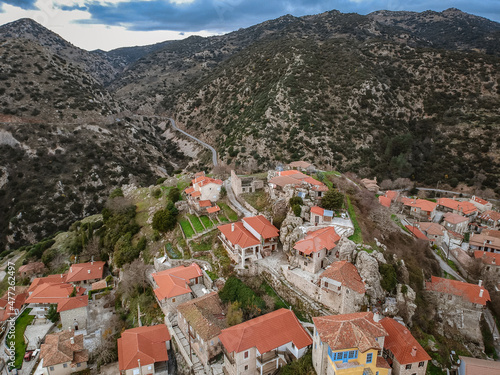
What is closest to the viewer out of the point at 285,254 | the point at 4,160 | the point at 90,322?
the point at 285,254

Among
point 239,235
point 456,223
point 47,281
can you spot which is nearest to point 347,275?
point 239,235

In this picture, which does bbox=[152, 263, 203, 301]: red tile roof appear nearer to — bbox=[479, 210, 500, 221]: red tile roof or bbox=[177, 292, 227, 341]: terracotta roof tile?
bbox=[177, 292, 227, 341]: terracotta roof tile

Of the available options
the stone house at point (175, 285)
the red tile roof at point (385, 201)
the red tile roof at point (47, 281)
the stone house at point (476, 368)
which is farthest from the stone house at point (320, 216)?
the red tile roof at point (47, 281)

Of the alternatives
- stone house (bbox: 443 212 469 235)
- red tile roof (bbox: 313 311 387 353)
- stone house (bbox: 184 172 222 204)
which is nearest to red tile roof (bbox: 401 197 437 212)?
stone house (bbox: 443 212 469 235)

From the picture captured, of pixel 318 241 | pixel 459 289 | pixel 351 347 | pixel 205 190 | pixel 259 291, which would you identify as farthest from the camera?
pixel 205 190

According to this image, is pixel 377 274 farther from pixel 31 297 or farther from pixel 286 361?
pixel 31 297

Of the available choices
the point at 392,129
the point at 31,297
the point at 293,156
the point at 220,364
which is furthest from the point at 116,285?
the point at 392,129

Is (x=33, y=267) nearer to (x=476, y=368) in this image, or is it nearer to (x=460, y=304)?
(x=476, y=368)

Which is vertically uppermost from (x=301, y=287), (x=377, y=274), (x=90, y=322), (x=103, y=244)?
(x=377, y=274)

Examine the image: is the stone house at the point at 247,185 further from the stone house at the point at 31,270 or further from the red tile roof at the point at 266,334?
the stone house at the point at 31,270
